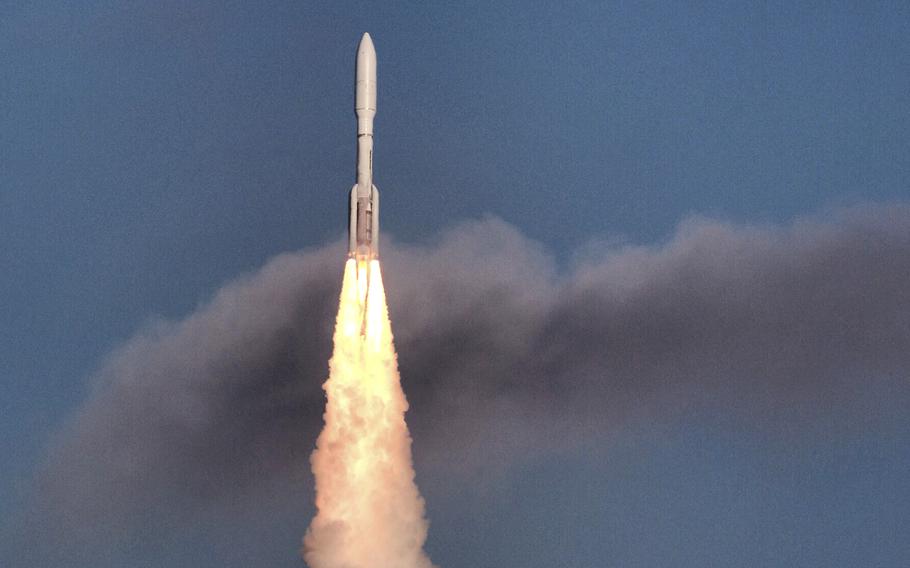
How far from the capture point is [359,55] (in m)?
64.9

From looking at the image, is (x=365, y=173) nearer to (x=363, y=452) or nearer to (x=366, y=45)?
(x=366, y=45)

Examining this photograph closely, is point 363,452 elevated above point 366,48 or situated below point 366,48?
below

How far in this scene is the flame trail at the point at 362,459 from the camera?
63406mm

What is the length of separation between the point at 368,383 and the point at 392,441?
281 cm

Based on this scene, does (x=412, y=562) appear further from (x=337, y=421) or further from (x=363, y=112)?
(x=363, y=112)

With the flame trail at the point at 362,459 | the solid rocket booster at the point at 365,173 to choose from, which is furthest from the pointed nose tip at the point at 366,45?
the flame trail at the point at 362,459

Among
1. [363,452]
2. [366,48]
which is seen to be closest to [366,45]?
[366,48]

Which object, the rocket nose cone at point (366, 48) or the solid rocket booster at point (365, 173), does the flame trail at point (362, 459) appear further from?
the rocket nose cone at point (366, 48)

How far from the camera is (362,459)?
210 ft

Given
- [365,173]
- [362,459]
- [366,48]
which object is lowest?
[362,459]

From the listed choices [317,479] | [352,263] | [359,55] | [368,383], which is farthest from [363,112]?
[317,479]

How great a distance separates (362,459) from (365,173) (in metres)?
12.6

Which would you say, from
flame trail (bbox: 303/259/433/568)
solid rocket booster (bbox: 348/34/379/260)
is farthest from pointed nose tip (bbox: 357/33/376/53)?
flame trail (bbox: 303/259/433/568)

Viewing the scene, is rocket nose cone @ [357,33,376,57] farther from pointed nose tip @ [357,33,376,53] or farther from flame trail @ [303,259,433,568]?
flame trail @ [303,259,433,568]
